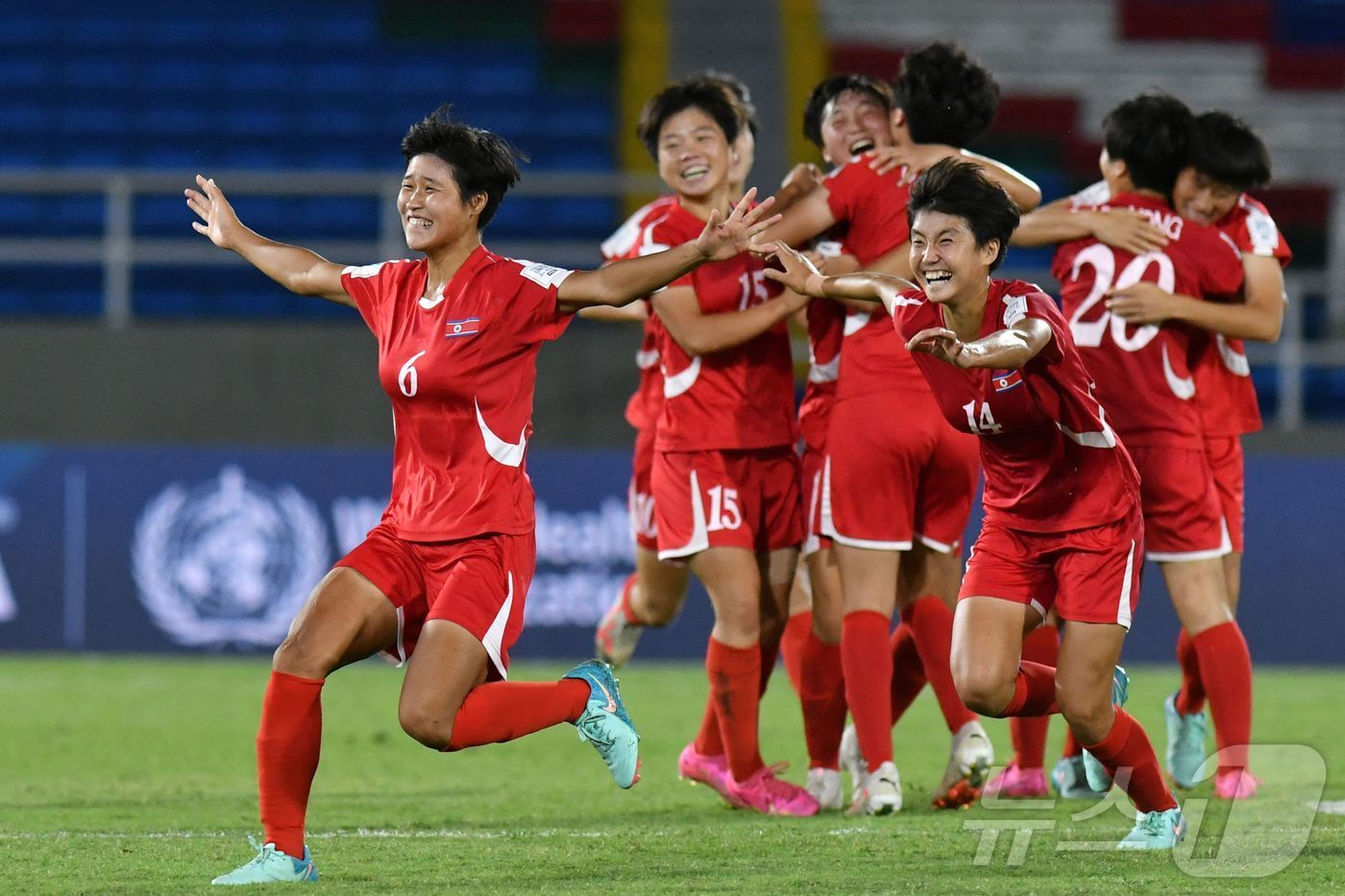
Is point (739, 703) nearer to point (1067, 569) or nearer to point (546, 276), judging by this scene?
point (1067, 569)

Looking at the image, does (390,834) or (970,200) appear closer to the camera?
(970,200)

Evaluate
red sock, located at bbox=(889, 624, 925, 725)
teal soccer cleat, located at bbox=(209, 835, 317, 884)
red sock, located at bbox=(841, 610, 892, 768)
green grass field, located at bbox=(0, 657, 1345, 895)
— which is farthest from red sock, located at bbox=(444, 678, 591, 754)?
red sock, located at bbox=(889, 624, 925, 725)

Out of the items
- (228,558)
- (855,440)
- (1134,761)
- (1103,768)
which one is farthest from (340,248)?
(1134,761)

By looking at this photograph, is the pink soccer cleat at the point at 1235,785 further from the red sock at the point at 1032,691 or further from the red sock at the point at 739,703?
the red sock at the point at 739,703

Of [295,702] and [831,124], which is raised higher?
[831,124]

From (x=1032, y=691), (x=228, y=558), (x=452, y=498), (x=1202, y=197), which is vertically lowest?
(x=228, y=558)

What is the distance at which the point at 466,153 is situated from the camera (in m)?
5.19

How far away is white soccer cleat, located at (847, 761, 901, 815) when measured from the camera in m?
5.76

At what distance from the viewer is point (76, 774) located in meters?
7.00

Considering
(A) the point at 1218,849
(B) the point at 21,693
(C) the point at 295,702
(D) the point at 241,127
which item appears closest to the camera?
(C) the point at 295,702

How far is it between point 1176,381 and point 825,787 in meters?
1.67

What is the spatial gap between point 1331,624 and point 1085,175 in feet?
21.5

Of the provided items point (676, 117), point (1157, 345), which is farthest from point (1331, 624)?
point (676, 117)

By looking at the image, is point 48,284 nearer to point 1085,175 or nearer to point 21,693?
point 21,693
